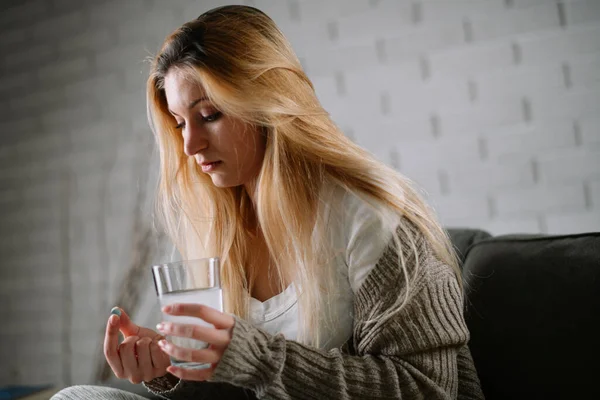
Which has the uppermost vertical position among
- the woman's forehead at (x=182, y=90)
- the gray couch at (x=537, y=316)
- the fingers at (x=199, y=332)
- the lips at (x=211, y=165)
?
the woman's forehead at (x=182, y=90)

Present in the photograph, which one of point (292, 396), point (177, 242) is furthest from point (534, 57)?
point (292, 396)

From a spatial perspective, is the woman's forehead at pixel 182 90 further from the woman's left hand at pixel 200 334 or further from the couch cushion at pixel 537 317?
the couch cushion at pixel 537 317

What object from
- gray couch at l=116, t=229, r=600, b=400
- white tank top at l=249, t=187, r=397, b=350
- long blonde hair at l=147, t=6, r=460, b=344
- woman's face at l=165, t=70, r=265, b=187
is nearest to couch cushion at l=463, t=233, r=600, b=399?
gray couch at l=116, t=229, r=600, b=400

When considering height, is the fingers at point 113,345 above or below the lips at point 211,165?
below

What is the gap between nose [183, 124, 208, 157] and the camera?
136 centimetres

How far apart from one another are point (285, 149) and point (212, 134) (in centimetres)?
14

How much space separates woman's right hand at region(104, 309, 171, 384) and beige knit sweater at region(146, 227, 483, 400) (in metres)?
0.18

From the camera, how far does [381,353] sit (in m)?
1.18

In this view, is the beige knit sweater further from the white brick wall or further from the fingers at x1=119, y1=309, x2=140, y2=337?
the white brick wall

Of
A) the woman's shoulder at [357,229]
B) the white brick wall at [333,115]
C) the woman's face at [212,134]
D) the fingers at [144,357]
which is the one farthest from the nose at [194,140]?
the white brick wall at [333,115]

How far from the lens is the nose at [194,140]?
1355 mm

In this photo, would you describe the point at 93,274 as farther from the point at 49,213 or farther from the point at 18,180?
the point at 18,180

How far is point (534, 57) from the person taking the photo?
77.8 inches

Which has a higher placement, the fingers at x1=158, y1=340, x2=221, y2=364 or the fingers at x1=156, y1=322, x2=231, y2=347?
the fingers at x1=156, y1=322, x2=231, y2=347
